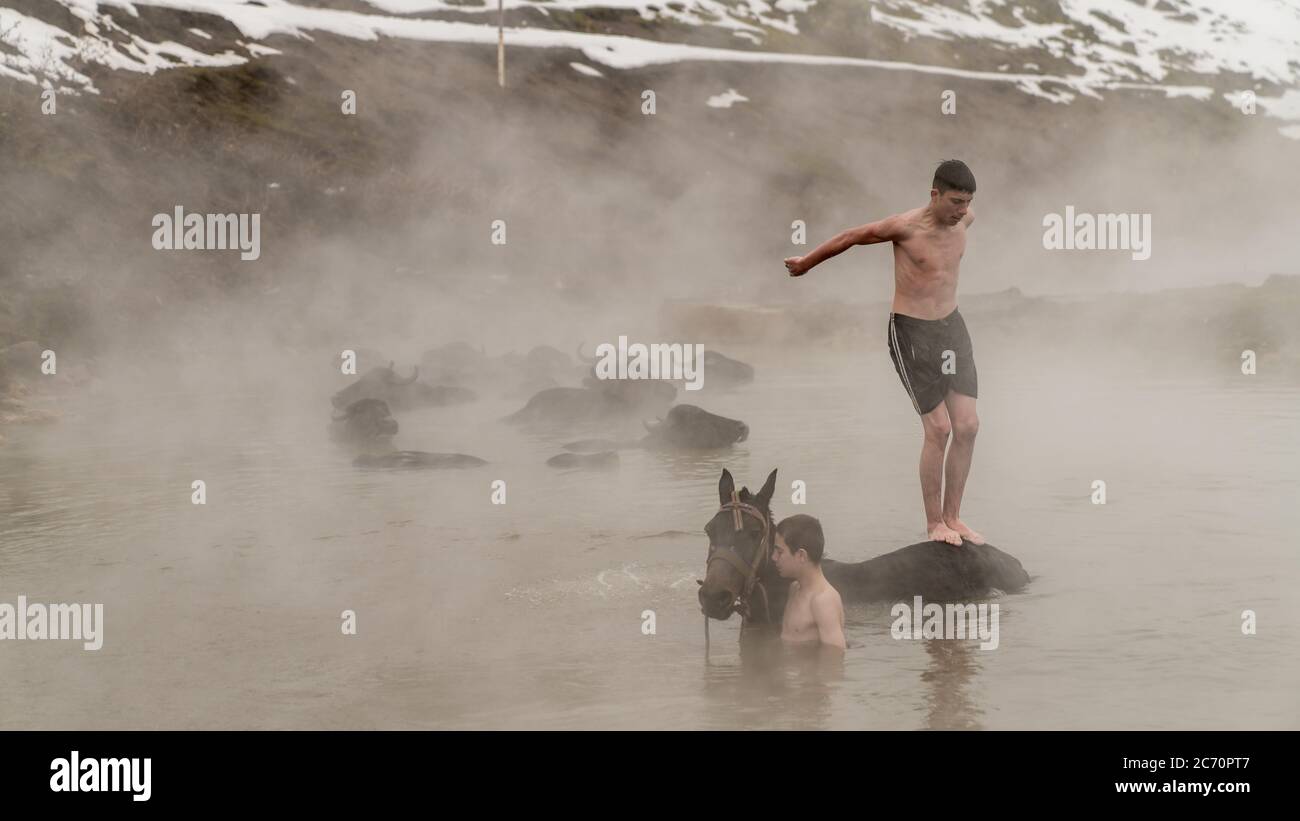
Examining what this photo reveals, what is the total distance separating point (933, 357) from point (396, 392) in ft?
37.7

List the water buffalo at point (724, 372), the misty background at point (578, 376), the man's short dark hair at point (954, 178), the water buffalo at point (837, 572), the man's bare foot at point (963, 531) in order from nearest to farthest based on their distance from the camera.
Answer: the water buffalo at point (837, 572) < the misty background at point (578, 376) < the man's short dark hair at point (954, 178) < the man's bare foot at point (963, 531) < the water buffalo at point (724, 372)

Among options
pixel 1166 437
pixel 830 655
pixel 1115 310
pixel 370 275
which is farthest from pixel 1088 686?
pixel 370 275

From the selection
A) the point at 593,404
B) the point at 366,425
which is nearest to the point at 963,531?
the point at 366,425

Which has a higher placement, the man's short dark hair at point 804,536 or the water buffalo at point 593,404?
the water buffalo at point 593,404

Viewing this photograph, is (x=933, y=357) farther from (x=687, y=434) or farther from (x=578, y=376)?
(x=578, y=376)

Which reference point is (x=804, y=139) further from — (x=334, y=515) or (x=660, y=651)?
(x=660, y=651)

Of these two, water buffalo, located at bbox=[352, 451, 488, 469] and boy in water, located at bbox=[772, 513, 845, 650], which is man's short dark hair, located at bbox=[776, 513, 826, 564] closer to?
boy in water, located at bbox=[772, 513, 845, 650]

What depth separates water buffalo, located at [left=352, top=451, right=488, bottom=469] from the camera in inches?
485

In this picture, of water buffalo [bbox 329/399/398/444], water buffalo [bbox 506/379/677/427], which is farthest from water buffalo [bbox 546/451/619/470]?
water buffalo [bbox 506/379/677/427]

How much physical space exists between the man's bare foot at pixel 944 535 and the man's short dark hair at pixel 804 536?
4.38 ft

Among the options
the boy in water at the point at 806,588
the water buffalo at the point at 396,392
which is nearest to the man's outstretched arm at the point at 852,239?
the boy in water at the point at 806,588

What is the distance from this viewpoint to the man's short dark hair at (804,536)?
5855 mm

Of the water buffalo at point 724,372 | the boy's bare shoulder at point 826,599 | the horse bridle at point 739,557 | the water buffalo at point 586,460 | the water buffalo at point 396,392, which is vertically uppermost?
the water buffalo at point 724,372

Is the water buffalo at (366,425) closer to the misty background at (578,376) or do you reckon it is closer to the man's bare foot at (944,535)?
the misty background at (578,376)
